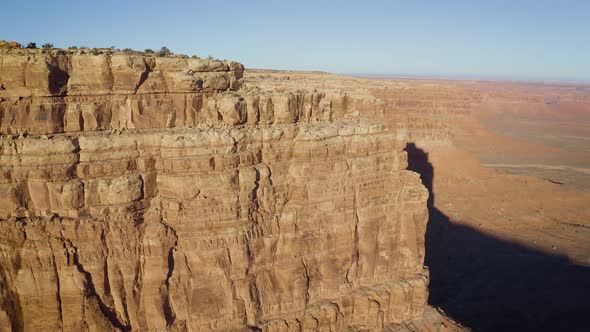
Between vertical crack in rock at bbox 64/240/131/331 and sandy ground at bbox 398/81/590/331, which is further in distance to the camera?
sandy ground at bbox 398/81/590/331

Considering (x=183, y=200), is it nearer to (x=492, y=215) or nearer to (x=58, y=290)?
(x=58, y=290)

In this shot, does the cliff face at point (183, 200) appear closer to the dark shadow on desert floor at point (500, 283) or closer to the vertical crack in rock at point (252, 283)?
the vertical crack in rock at point (252, 283)

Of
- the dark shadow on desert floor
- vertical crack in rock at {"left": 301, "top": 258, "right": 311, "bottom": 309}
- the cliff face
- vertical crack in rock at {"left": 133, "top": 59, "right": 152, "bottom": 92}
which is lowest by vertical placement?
the dark shadow on desert floor

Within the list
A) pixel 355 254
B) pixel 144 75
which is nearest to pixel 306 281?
pixel 355 254

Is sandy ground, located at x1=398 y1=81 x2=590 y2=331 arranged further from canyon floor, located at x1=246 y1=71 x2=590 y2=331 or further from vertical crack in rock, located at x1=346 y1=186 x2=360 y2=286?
vertical crack in rock, located at x1=346 y1=186 x2=360 y2=286

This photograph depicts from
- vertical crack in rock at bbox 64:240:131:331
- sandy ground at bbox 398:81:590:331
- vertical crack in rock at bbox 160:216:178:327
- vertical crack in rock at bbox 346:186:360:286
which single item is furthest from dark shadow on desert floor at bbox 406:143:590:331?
vertical crack in rock at bbox 64:240:131:331
